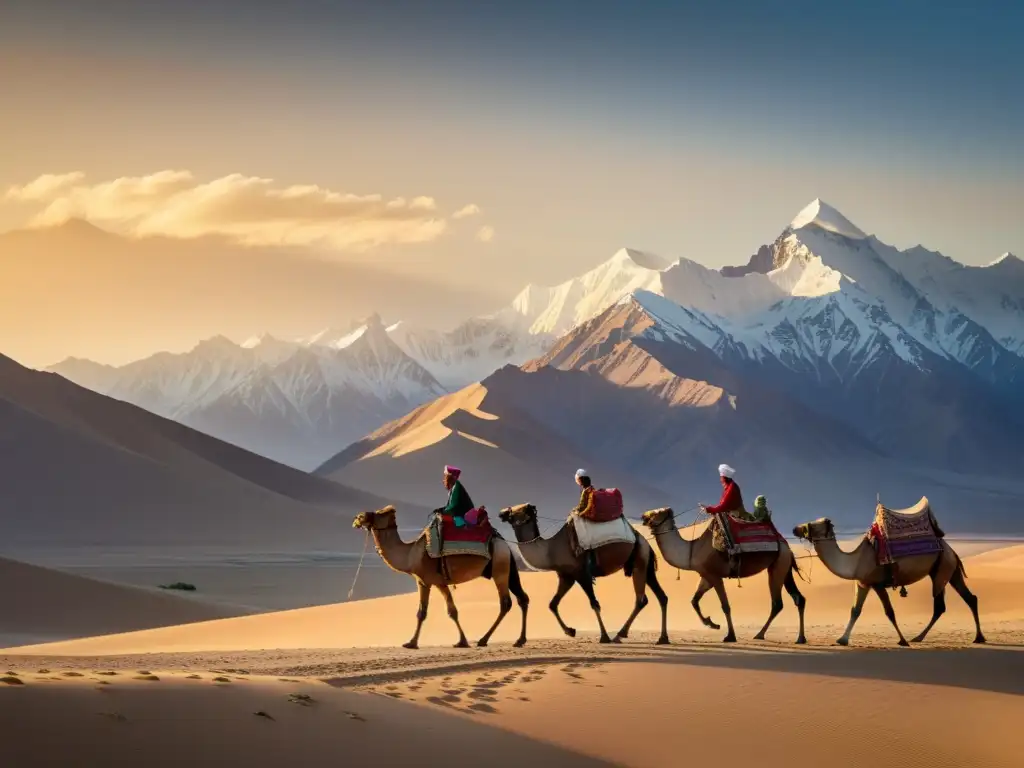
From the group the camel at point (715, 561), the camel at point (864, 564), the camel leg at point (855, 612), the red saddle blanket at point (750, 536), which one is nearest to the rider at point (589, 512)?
the camel at point (715, 561)

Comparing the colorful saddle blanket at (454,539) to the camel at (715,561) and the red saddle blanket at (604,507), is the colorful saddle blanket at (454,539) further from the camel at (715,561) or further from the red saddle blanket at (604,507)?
the camel at (715,561)

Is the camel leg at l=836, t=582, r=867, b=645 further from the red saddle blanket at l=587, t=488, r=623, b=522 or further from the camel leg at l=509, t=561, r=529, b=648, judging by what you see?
the camel leg at l=509, t=561, r=529, b=648

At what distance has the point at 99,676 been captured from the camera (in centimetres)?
1136

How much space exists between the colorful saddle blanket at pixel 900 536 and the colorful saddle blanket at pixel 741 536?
144 centimetres

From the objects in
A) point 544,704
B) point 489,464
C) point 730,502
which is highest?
point 489,464

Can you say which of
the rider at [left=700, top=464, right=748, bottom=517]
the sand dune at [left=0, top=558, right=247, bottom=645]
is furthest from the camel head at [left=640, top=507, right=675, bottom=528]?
the sand dune at [left=0, top=558, right=247, bottom=645]

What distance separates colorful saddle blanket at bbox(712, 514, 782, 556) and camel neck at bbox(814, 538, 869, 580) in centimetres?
71

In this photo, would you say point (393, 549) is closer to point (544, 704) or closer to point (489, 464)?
point (544, 704)

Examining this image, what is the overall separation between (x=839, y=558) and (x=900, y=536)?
91cm

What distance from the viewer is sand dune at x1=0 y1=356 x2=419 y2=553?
79750mm

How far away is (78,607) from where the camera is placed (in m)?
36.8

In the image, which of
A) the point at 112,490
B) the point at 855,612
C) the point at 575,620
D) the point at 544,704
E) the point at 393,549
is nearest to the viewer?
the point at 544,704

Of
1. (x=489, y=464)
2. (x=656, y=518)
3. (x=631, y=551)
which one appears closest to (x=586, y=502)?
(x=631, y=551)

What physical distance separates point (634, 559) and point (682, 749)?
715 centimetres
